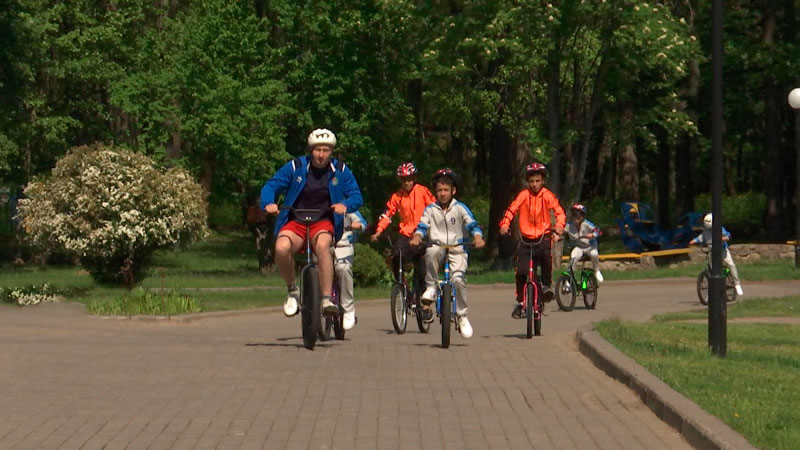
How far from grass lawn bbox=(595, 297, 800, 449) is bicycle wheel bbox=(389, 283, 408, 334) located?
2342mm

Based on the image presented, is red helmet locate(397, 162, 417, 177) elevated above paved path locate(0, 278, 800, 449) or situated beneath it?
elevated above

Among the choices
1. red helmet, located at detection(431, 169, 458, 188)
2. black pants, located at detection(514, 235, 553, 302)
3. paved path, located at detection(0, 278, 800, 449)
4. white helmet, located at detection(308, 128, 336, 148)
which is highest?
white helmet, located at detection(308, 128, 336, 148)

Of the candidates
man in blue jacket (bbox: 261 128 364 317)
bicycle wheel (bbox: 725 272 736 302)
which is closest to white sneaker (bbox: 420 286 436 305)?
man in blue jacket (bbox: 261 128 364 317)

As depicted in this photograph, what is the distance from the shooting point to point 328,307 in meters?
15.1

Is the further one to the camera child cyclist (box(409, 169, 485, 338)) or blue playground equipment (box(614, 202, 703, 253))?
blue playground equipment (box(614, 202, 703, 253))

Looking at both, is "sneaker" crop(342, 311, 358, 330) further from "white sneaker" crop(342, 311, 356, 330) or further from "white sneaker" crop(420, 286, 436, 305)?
"white sneaker" crop(420, 286, 436, 305)

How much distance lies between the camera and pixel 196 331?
19672 mm

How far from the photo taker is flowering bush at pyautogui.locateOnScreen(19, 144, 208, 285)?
1211 inches

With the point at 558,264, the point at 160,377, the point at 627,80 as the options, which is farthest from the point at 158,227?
the point at 160,377

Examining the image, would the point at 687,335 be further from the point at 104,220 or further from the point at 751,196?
the point at 751,196

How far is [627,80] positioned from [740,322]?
18060 mm

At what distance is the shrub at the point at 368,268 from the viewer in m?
30.4

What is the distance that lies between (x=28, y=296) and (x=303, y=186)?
1144cm

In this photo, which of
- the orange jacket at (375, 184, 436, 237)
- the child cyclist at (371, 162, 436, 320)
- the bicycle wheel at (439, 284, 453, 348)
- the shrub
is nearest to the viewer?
the bicycle wheel at (439, 284, 453, 348)
